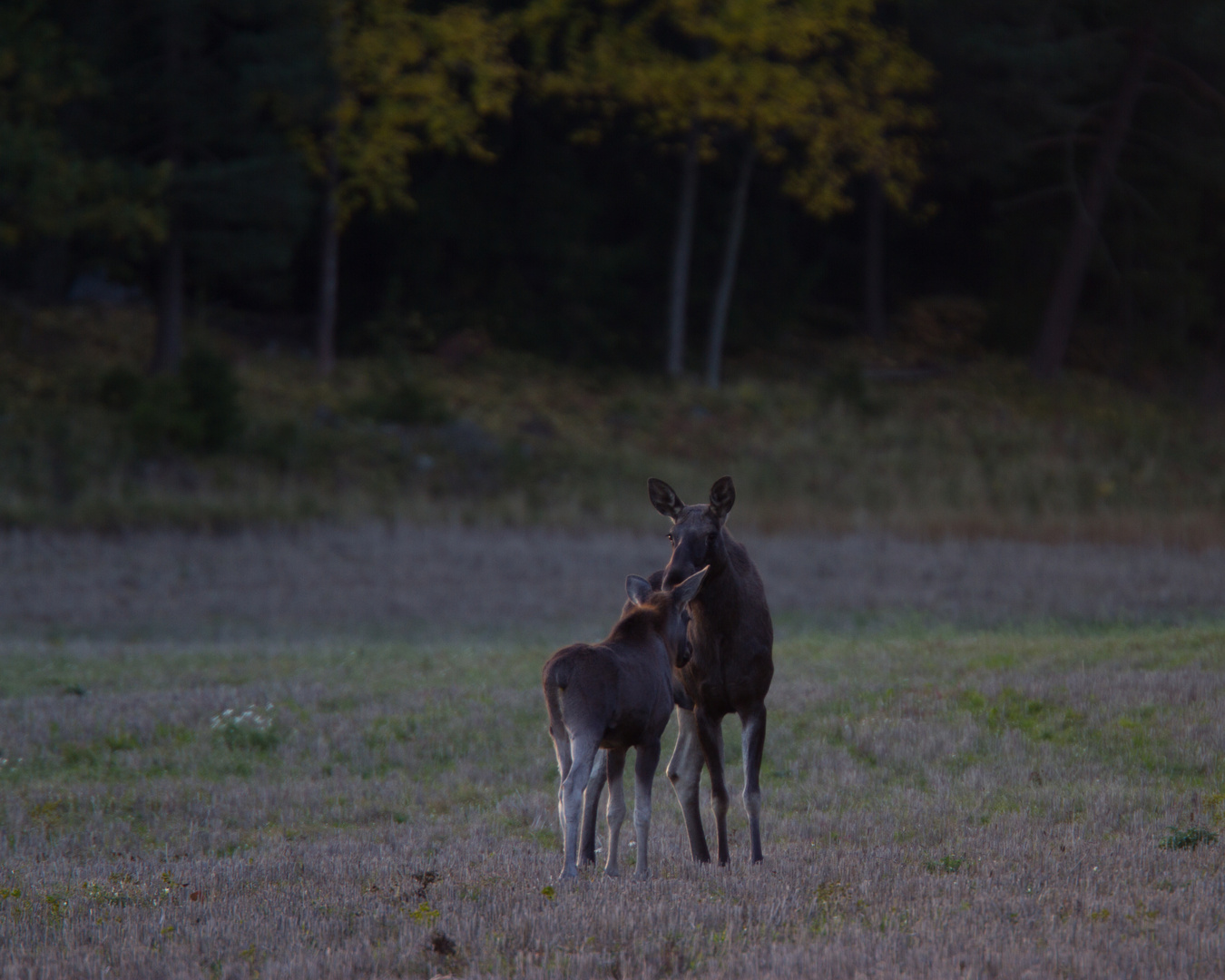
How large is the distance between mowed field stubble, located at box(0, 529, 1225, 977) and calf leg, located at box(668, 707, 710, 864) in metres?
0.19

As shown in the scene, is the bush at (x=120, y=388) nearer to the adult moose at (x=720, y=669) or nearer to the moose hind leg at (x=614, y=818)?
the adult moose at (x=720, y=669)

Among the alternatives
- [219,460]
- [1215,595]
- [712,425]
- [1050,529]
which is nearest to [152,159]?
[219,460]

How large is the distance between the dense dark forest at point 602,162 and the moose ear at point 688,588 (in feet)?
71.2

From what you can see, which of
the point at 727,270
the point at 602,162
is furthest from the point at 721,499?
the point at 602,162

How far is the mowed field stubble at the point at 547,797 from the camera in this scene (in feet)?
18.9

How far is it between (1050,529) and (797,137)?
43.1ft

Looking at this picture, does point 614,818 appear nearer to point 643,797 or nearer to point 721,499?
point 643,797

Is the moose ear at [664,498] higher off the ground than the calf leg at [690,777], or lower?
higher

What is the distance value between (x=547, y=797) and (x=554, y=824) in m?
0.79

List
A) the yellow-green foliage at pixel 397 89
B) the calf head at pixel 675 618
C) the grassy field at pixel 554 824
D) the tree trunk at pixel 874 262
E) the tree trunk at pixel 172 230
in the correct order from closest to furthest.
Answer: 1. the grassy field at pixel 554 824
2. the calf head at pixel 675 618
3. the tree trunk at pixel 172 230
4. the yellow-green foliage at pixel 397 89
5. the tree trunk at pixel 874 262

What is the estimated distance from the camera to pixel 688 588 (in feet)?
24.2

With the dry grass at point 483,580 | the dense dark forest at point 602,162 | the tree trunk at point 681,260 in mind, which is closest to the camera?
the dry grass at point 483,580

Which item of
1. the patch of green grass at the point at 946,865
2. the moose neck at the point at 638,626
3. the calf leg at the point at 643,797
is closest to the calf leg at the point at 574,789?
the calf leg at the point at 643,797

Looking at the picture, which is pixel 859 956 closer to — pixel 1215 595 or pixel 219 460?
pixel 1215 595
